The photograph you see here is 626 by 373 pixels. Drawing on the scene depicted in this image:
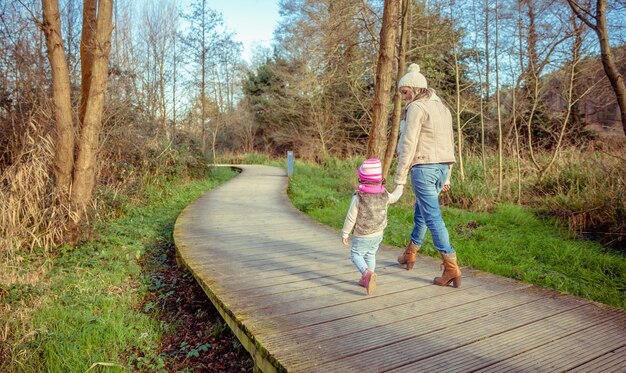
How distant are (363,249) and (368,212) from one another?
1.09 feet

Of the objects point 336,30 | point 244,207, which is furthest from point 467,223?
point 336,30

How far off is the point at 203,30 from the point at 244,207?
19.4m

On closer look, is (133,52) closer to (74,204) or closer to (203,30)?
(203,30)

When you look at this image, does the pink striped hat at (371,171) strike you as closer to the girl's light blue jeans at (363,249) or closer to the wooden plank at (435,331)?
the girl's light blue jeans at (363,249)

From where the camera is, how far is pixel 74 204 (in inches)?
235

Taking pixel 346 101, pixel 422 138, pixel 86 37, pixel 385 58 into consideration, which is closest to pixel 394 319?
pixel 422 138

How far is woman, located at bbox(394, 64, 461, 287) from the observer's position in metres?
3.30

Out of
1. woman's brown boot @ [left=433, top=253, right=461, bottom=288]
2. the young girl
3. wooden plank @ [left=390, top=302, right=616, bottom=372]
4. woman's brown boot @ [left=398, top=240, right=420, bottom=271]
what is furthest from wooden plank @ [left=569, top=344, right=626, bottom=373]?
woman's brown boot @ [left=398, top=240, right=420, bottom=271]

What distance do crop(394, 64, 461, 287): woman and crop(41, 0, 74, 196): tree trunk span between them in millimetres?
5297

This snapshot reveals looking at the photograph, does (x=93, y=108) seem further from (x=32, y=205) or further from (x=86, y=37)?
(x=86, y=37)

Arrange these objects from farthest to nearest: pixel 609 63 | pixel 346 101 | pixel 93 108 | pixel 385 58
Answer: pixel 346 101, pixel 385 58, pixel 93 108, pixel 609 63

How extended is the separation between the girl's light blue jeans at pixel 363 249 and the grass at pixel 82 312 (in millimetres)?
1886

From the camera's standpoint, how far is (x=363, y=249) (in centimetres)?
332

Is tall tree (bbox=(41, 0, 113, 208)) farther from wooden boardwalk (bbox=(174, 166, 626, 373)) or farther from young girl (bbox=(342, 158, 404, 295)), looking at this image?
young girl (bbox=(342, 158, 404, 295))
